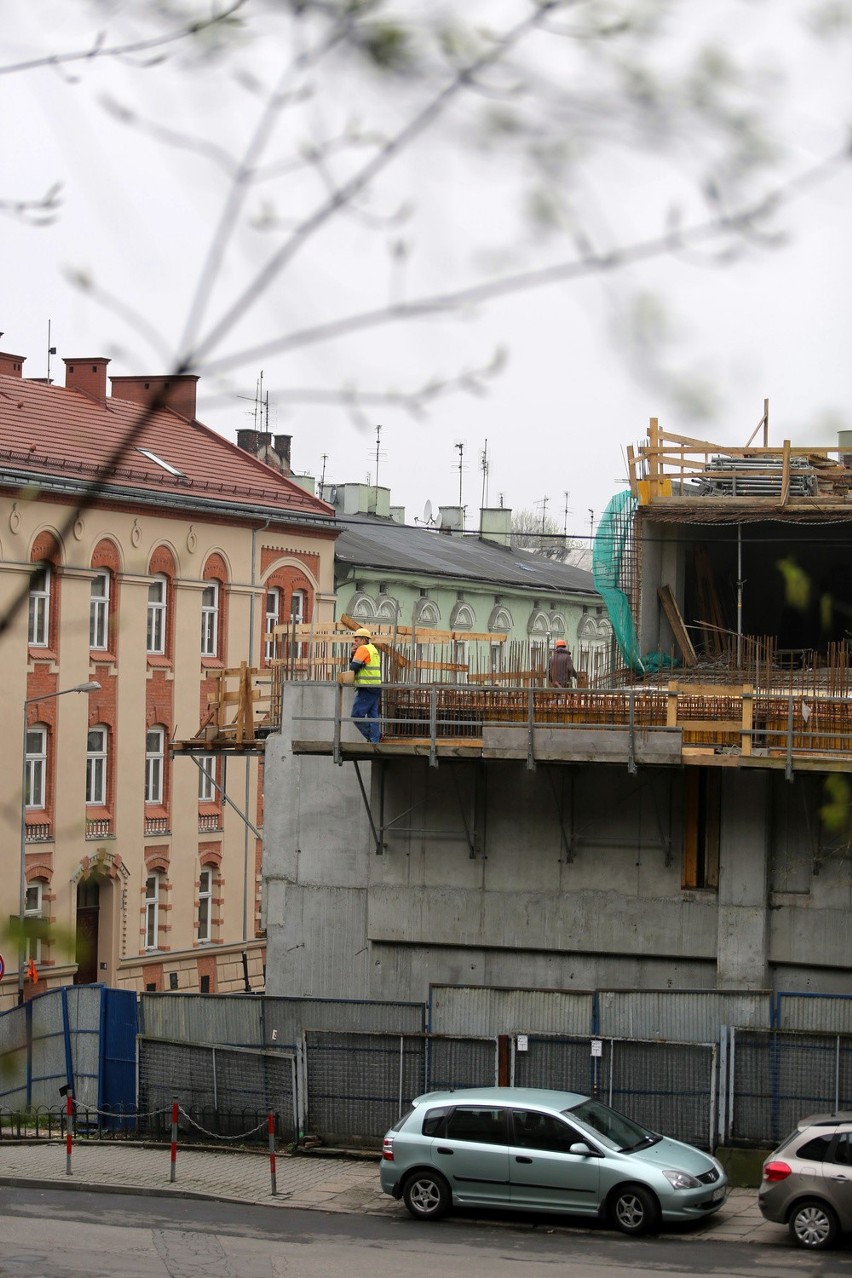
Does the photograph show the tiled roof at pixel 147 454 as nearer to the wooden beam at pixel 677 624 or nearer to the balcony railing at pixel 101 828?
the balcony railing at pixel 101 828

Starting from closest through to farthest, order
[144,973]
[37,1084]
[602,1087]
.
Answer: [602,1087], [37,1084], [144,973]

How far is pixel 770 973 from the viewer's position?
23172 mm

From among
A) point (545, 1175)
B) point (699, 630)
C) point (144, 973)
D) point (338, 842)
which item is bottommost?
point (144, 973)

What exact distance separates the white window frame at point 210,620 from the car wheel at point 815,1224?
34180mm

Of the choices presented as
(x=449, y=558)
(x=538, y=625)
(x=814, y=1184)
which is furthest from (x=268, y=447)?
(x=814, y=1184)

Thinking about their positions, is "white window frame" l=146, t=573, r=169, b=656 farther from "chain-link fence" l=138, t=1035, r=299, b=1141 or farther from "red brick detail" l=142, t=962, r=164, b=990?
"chain-link fence" l=138, t=1035, r=299, b=1141

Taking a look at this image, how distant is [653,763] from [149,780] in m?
28.5

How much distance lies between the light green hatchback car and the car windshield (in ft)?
0.06

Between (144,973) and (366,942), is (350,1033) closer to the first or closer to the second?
(366,942)

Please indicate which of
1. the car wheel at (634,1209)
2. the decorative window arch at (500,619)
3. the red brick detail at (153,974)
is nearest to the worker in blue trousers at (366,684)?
the car wheel at (634,1209)

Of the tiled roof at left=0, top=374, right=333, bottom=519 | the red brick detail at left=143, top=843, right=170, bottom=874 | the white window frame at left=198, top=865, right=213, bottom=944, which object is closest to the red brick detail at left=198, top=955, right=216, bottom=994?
the white window frame at left=198, top=865, right=213, bottom=944

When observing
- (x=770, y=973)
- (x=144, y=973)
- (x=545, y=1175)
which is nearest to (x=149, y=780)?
(x=144, y=973)

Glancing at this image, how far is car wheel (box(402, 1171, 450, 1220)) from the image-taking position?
1917 cm

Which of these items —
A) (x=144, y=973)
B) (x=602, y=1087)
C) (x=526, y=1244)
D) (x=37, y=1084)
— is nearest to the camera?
(x=526, y=1244)
